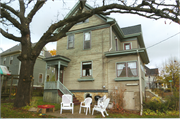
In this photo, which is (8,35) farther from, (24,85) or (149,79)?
(149,79)

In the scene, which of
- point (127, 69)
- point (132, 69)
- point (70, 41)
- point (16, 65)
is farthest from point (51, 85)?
point (16, 65)

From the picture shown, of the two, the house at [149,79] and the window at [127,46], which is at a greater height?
the window at [127,46]

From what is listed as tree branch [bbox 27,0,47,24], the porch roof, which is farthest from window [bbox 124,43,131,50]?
tree branch [bbox 27,0,47,24]

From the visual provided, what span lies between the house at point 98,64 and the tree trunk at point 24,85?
163 inches

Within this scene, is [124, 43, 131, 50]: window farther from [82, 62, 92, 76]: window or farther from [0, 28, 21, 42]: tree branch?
[0, 28, 21, 42]: tree branch

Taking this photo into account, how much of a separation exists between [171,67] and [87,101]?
20.7 m

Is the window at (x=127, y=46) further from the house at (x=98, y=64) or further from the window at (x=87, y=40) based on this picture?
the window at (x=87, y=40)

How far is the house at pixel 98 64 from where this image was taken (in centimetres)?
1068

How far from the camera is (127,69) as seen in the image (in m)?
11.1

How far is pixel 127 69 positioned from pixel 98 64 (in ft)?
8.77

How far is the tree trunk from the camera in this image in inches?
302

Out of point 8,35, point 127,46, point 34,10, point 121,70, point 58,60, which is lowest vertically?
point 121,70

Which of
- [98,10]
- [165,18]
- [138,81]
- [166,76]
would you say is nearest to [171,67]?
[166,76]

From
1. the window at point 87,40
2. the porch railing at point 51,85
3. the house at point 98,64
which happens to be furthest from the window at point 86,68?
the porch railing at point 51,85
